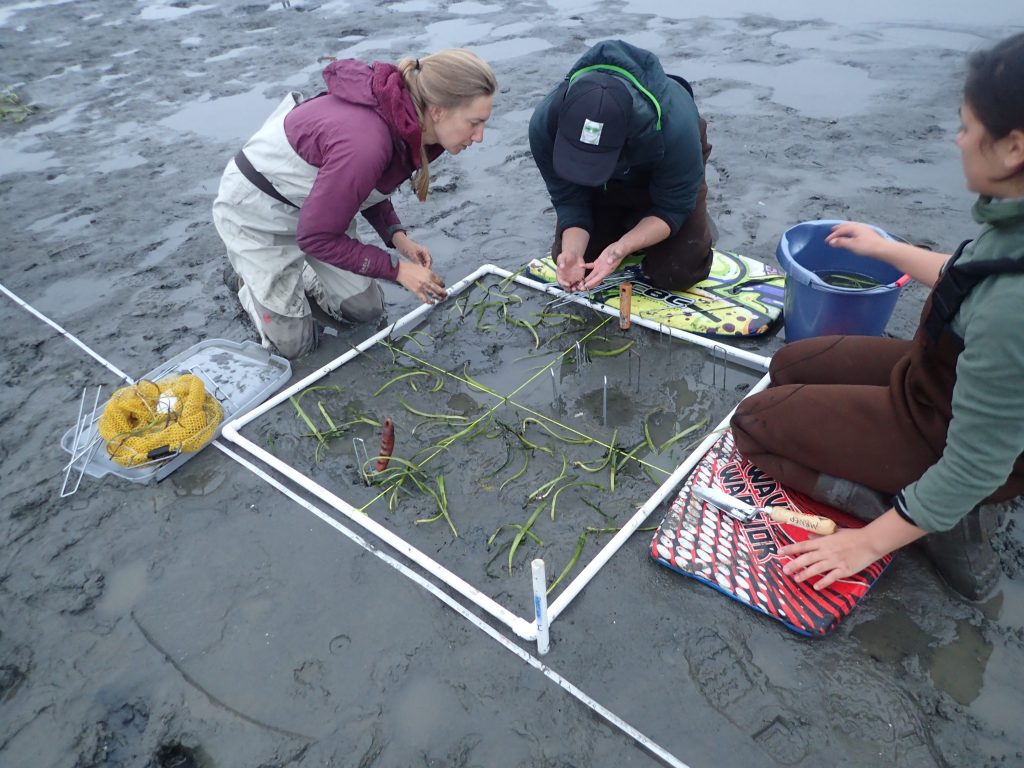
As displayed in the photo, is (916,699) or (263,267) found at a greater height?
(263,267)

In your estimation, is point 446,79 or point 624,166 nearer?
point 446,79

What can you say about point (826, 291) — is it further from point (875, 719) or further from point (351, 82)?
point (351, 82)

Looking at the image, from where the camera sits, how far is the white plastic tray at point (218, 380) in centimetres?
310

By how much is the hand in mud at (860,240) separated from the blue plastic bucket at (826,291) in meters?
0.31

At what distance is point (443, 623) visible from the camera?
239cm

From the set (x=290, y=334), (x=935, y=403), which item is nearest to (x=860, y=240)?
(x=935, y=403)

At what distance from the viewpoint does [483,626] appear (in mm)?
2342

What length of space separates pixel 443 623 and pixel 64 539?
1720mm

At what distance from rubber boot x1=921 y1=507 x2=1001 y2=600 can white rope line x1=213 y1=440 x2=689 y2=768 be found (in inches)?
45.9

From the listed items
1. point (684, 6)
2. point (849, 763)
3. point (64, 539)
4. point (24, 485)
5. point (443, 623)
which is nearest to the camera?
point (849, 763)

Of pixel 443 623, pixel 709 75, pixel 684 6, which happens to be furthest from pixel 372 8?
pixel 443 623

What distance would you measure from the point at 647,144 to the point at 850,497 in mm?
1831

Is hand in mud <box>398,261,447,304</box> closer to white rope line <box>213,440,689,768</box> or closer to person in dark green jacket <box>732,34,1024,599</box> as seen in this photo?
white rope line <box>213,440,689,768</box>

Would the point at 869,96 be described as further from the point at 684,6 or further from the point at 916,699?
the point at 916,699
